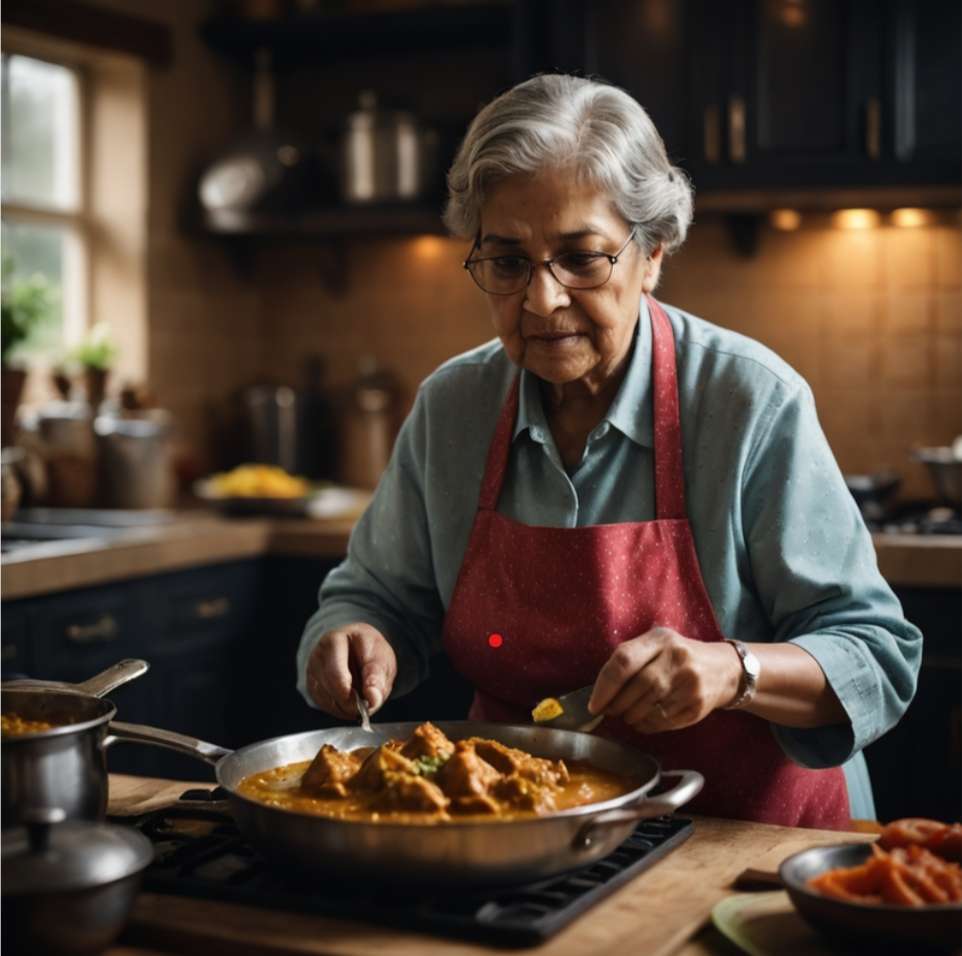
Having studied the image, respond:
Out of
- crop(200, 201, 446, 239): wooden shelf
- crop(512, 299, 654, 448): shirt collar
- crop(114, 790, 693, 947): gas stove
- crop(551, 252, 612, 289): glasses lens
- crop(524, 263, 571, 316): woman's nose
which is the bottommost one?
crop(114, 790, 693, 947): gas stove

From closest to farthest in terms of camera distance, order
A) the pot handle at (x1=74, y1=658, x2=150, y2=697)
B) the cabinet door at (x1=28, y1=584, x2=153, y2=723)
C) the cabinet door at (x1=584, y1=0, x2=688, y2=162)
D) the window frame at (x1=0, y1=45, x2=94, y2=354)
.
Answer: the pot handle at (x1=74, y1=658, x2=150, y2=697) < the cabinet door at (x1=28, y1=584, x2=153, y2=723) < the cabinet door at (x1=584, y1=0, x2=688, y2=162) < the window frame at (x1=0, y1=45, x2=94, y2=354)

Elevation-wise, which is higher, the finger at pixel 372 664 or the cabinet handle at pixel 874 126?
the cabinet handle at pixel 874 126

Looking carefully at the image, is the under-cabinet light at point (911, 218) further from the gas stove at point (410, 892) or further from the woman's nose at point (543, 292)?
the gas stove at point (410, 892)

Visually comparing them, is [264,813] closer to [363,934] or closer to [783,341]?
[363,934]

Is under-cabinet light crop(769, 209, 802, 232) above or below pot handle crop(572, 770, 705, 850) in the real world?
above

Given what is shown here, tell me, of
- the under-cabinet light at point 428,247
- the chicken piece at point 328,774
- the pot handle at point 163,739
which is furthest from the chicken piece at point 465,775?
the under-cabinet light at point 428,247

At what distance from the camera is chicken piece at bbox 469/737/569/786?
1.35 metres

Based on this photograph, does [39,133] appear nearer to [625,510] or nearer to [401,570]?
[401,570]

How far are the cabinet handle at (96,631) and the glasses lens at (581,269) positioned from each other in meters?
1.74

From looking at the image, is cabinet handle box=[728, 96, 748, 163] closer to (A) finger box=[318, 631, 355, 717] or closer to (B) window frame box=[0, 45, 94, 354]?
(B) window frame box=[0, 45, 94, 354]

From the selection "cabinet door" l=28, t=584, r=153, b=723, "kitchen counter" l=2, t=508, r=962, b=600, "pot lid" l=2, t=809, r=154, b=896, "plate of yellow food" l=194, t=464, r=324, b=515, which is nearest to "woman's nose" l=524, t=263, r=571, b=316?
"pot lid" l=2, t=809, r=154, b=896

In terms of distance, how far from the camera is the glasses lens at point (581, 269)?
1.72 metres

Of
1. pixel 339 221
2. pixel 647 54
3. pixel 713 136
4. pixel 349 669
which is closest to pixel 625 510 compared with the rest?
pixel 349 669

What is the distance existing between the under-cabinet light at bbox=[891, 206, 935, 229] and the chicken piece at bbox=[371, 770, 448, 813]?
9.70ft
